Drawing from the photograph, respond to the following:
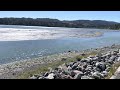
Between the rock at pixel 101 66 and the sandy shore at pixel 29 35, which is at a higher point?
the rock at pixel 101 66

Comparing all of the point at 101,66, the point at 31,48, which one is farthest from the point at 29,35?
the point at 101,66

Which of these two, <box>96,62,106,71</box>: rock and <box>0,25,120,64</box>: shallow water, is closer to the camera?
<box>96,62,106,71</box>: rock

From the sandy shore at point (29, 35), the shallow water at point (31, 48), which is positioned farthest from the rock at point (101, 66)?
the sandy shore at point (29, 35)

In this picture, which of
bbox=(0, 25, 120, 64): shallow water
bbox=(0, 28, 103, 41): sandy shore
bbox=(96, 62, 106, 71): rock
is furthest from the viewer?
bbox=(0, 28, 103, 41): sandy shore

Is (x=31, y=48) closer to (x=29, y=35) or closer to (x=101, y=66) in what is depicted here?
(x=101, y=66)

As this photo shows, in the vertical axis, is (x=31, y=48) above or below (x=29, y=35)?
above

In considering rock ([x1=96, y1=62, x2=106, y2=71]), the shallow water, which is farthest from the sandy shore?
rock ([x1=96, y1=62, x2=106, y2=71])

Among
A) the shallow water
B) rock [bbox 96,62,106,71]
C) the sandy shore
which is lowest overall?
the sandy shore

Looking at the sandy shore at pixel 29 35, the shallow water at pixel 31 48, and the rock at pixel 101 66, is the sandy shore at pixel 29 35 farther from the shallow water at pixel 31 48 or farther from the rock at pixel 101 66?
the rock at pixel 101 66

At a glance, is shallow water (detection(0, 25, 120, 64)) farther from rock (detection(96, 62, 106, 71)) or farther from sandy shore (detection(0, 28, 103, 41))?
rock (detection(96, 62, 106, 71))

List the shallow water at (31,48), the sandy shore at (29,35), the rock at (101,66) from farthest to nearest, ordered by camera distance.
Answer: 1. the sandy shore at (29,35)
2. the shallow water at (31,48)
3. the rock at (101,66)
